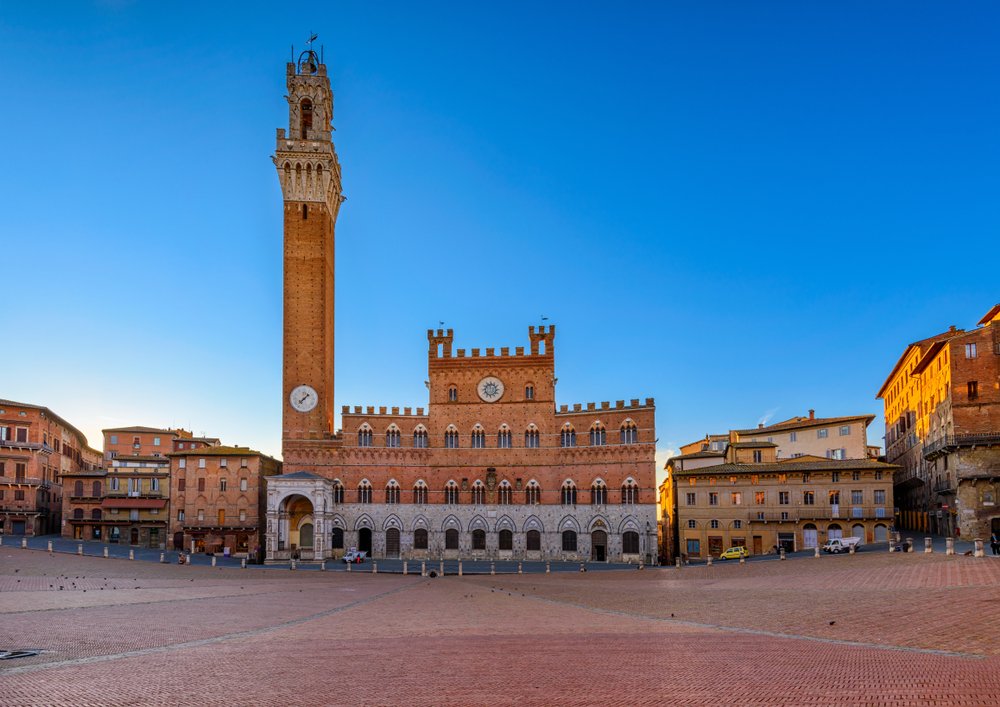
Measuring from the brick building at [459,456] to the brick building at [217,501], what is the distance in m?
2.94

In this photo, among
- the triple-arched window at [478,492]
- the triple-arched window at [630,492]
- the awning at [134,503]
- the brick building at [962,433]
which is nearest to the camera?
the brick building at [962,433]

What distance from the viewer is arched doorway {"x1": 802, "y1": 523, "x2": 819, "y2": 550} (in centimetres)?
5728

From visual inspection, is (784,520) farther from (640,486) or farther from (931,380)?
(931,380)

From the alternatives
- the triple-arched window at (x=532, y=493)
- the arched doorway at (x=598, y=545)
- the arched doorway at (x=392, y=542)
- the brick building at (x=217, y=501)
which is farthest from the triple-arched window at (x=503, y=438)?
the brick building at (x=217, y=501)

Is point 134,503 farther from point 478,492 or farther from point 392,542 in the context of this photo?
point 478,492

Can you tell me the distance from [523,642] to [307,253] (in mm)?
51035

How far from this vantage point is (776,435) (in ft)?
223

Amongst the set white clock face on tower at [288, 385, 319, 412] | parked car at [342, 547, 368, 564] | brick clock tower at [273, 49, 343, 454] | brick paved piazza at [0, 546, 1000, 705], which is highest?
brick clock tower at [273, 49, 343, 454]

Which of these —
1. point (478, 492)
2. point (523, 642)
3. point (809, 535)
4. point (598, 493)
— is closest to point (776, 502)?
point (809, 535)

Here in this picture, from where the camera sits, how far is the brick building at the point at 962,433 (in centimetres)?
4697

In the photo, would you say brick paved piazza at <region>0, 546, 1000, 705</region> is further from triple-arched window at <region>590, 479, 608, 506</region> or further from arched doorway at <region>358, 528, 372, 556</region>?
arched doorway at <region>358, 528, 372, 556</region>

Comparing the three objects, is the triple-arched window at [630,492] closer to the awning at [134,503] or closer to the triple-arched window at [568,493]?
the triple-arched window at [568,493]

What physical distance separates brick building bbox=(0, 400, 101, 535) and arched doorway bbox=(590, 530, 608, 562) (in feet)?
142

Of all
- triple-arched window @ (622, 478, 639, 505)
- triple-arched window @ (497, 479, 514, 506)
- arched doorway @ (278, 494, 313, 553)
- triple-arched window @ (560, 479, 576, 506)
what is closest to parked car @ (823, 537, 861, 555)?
triple-arched window @ (622, 478, 639, 505)
